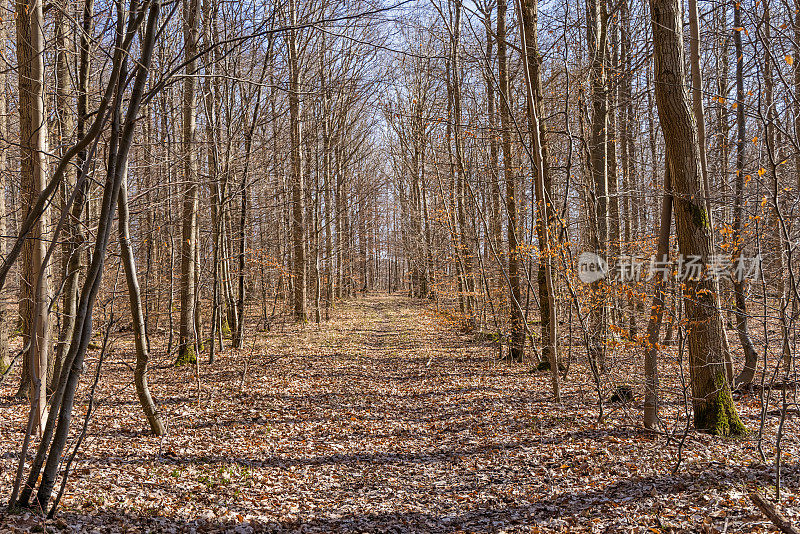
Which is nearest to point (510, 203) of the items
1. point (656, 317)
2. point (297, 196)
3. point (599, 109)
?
point (599, 109)

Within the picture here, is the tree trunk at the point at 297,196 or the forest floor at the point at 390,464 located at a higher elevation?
the tree trunk at the point at 297,196

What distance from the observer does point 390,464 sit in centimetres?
602

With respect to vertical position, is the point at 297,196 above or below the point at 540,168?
above

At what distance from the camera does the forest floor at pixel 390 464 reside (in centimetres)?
430

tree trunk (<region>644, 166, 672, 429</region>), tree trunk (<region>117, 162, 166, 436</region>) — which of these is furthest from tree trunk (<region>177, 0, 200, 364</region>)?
tree trunk (<region>644, 166, 672, 429</region>)

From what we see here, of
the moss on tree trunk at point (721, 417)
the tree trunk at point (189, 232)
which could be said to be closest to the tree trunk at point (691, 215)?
the moss on tree trunk at point (721, 417)

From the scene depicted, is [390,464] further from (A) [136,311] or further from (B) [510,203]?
(B) [510,203]

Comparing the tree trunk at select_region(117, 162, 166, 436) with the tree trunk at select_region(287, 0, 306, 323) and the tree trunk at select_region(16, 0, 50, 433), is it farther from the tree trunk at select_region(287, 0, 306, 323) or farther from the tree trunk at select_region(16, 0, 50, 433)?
the tree trunk at select_region(287, 0, 306, 323)

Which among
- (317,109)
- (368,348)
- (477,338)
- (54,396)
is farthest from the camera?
(317,109)

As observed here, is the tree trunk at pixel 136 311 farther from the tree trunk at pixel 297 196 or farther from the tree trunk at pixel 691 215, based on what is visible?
the tree trunk at pixel 297 196

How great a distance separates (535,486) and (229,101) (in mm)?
10762

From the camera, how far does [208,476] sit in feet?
17.4

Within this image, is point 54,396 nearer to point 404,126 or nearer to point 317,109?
point 317,109

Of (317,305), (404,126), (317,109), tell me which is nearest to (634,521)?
(317,305)
